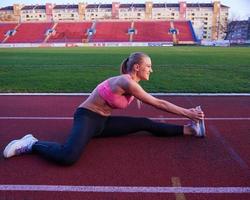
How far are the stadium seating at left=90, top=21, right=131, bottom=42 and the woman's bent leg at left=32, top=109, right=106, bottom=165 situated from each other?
6478 centimetres

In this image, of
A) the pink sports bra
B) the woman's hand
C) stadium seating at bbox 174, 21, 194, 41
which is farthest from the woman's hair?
stadium seating at bbox 174, 21, 194, 41

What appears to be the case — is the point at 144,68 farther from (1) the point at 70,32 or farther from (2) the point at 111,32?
(1) the point at 70,32

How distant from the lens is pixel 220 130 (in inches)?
226

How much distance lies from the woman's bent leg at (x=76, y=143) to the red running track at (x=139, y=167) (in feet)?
0.40

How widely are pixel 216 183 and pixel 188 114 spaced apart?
111 cm

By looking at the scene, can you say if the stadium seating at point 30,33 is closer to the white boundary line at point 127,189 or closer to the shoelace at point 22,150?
the shoelace at point 22,150

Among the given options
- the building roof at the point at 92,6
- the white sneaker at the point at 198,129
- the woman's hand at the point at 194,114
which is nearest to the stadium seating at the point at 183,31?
the building roof at the point at 92,6

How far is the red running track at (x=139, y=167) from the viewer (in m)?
3.45

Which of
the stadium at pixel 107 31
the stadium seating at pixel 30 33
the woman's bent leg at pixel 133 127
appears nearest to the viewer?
the woman's bent leg at pixel 133 127

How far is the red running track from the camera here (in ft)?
11.3

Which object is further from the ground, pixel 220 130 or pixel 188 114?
pixel 188 114

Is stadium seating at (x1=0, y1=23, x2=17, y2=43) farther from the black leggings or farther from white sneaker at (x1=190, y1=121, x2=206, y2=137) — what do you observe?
white sneaker at (x1=190, y1=121, x2=206, y2=137)

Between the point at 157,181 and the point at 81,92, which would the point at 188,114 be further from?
the point at 81,92

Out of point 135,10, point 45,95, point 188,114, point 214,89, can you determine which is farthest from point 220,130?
point 135,10
